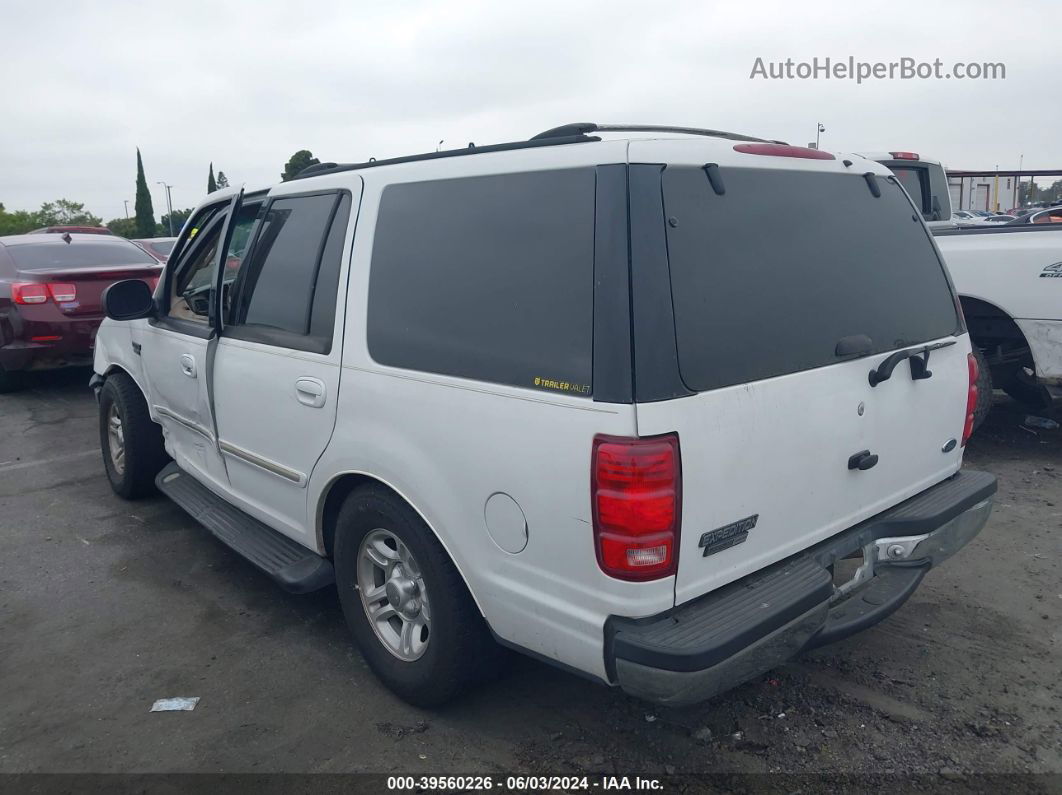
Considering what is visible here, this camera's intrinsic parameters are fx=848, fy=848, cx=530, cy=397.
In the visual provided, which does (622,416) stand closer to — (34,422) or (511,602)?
(511,602)

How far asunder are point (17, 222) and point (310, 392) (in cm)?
5888

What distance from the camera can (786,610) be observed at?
2.46 meters

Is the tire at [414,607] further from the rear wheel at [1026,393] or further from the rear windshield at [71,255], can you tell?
the rear windshield at [71,255]

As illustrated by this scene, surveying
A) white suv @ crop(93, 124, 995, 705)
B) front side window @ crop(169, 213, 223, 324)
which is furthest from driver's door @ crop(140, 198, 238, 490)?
white suv @ crop(93, 124, 995, 705)

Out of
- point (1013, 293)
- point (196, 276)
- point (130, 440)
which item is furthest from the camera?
point (1013, 293)

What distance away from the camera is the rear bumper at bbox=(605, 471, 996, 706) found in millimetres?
2271

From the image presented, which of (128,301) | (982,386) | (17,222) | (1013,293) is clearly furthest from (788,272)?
(17,222)

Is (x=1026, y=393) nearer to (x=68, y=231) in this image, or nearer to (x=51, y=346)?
(x=51, y=346)

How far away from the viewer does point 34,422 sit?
25.9 ft

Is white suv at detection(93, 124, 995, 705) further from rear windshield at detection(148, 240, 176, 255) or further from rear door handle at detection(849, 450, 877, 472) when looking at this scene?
rear windshield at detection(148, 240, 176, 255)

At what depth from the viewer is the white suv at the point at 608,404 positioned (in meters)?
2.31

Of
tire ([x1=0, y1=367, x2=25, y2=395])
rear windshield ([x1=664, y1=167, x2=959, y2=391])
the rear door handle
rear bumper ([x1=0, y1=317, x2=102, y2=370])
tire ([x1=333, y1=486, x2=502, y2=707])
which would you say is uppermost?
rear windshield ([x1=664, y1=167, x2=959, y2=391])

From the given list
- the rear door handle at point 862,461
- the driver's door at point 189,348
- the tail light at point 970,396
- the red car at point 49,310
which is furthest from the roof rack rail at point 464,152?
the red car at point 49,310

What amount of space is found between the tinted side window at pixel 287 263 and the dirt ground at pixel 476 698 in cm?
141
